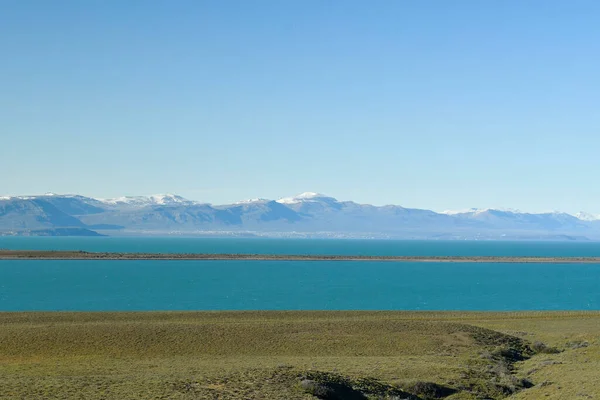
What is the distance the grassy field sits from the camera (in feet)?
105

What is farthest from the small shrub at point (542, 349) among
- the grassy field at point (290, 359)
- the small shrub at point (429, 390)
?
the small shrub at point (429, 390)

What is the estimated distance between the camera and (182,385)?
3162 cm

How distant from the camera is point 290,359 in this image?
143 ft

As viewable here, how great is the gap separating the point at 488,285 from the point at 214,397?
112330 mm

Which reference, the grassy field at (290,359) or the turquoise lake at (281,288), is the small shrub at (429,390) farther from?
the turquoise lake at (281,288)

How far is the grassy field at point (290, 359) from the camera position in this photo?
3197 cm

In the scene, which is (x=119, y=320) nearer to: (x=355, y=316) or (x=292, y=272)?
(x=355, y=316)

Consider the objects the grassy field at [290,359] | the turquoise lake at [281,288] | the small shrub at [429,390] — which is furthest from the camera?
the turquoise lake at [281,288]

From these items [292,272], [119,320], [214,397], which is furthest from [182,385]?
[292,272]

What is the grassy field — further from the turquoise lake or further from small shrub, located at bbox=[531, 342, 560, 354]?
the turquoise lake

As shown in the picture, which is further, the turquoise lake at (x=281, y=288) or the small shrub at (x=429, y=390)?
the turquoise lake at (x=281, y=288)

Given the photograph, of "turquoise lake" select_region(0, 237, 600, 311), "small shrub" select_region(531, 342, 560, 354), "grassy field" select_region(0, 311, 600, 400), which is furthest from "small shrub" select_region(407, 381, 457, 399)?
"turquoise lake" select_region(0, 237, 600, 311)

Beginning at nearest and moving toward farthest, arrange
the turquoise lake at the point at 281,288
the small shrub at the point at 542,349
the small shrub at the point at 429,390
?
the small shrub at the point at 429,390
the small shrub at the point at 542,349
the turquoise lake at the point at 281,288

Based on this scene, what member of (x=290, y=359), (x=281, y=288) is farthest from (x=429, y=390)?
(x=281, y=288)
